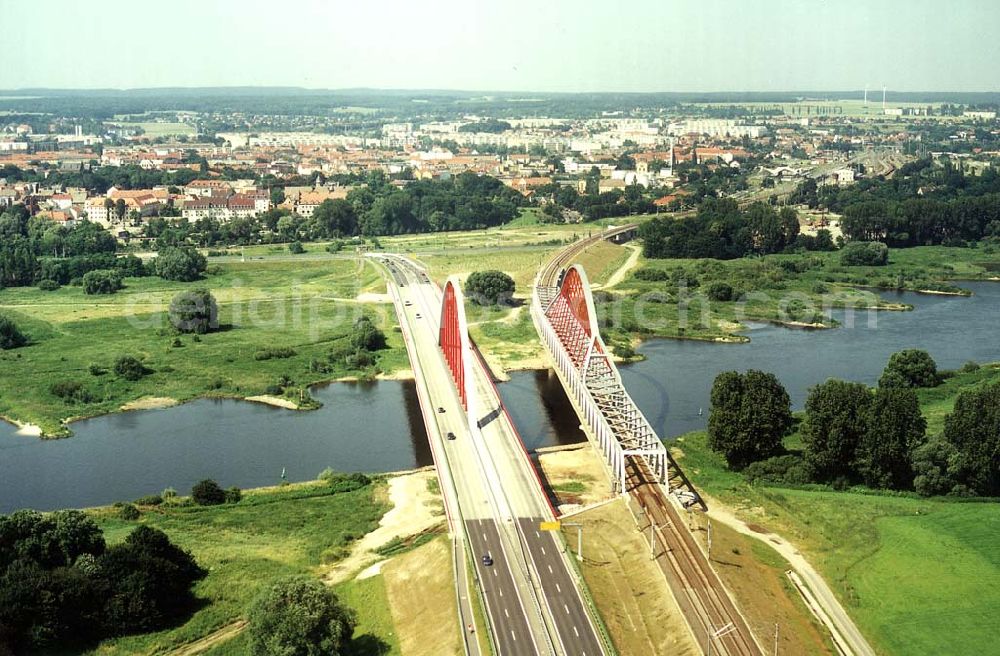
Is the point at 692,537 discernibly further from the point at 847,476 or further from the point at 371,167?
the point at 371,167

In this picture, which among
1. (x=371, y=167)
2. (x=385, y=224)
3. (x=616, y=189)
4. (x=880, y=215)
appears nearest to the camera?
(x=880, y=215)

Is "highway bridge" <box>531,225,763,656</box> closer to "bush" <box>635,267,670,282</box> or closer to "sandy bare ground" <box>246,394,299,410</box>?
"sandy bare ground" <box>246,394,299,410</box>

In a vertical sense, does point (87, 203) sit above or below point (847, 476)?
above

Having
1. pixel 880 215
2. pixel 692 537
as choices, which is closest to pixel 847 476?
pixel 692 537

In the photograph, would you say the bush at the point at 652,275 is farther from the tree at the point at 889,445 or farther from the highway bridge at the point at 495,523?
the tree at the point at 889,445

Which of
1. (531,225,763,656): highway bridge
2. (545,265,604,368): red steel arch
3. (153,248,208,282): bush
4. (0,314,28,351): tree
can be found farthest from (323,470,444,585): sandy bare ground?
(153,248,208,282): bush

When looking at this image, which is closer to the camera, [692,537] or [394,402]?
[692,537]

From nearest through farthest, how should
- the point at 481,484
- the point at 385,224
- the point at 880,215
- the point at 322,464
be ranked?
the point at 481,484
the point at 322,464
the point at 880,215
the point at 385,224
